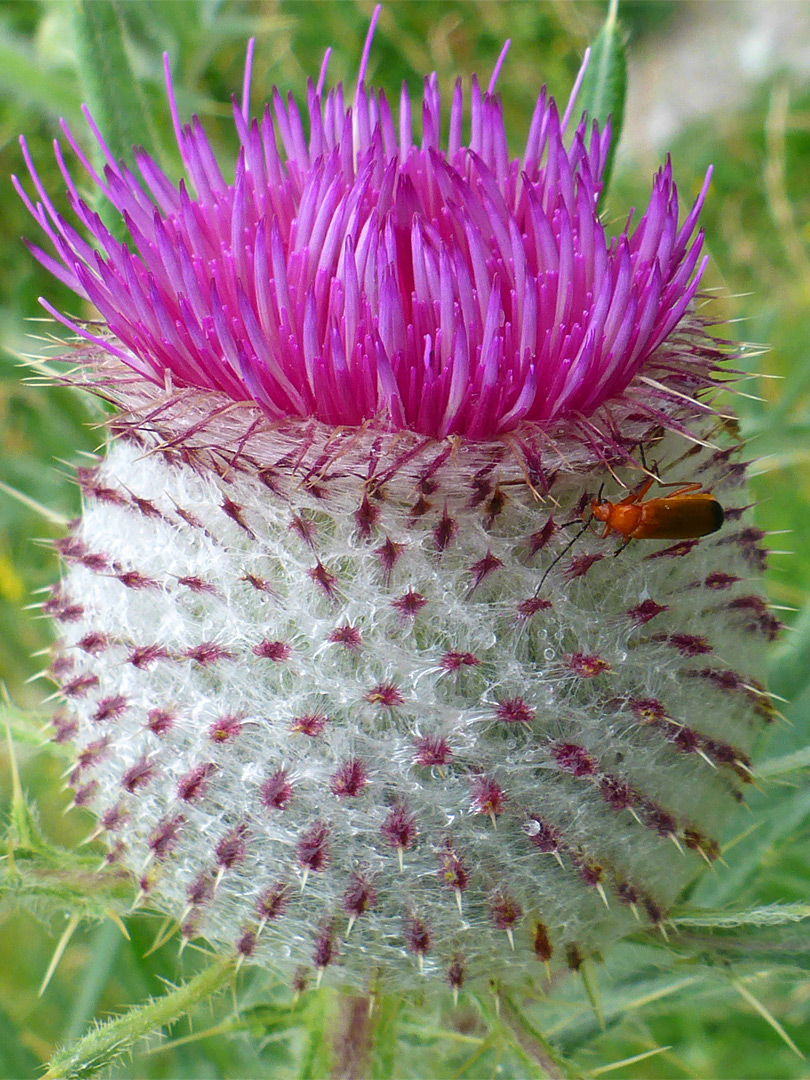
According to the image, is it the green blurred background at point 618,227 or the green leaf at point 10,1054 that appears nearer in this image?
the green blurred background at point 618,227

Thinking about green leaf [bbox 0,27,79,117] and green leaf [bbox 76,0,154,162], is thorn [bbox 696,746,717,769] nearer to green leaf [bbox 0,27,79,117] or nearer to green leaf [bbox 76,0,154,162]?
green leaf [bbox 76,0,154,162]

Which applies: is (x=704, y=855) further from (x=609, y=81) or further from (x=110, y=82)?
(x=110, y=82)

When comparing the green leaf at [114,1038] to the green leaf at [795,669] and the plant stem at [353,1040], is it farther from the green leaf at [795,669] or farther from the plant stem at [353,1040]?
the green leaf at [795,669]

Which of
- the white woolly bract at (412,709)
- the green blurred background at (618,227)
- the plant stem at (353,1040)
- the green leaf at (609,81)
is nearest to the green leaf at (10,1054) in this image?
the green blurred background at (618,227)

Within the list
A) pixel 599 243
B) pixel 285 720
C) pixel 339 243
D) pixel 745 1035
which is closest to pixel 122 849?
pixel 285 720

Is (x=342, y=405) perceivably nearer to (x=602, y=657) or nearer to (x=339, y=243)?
(x=339, y=243)

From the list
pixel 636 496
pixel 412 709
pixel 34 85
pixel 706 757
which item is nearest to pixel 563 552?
pixel 636 496
